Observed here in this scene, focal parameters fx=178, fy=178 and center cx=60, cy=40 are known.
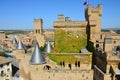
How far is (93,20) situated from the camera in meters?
31.8

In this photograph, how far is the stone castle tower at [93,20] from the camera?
31.2m

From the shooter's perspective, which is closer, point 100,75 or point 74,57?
point 100,75

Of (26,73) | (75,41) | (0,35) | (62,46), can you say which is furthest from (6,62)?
(0,35)

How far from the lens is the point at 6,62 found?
3241 centimetres

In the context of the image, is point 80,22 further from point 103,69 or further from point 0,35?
point 0,35

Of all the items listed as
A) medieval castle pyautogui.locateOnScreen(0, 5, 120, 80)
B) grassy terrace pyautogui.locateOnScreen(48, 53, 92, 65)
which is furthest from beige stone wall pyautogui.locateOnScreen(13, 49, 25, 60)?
grassy terrace pyautogui.locateOnScreen(48, 53, 92, 65)

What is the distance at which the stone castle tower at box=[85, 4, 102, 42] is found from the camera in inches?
1227

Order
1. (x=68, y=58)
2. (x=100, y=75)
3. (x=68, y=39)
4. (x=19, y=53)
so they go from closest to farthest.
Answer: (x=100, y=75), (x=68, y=58), (x=68, y=39), (x=19, y=53)

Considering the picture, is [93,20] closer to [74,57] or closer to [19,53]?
[74,57]

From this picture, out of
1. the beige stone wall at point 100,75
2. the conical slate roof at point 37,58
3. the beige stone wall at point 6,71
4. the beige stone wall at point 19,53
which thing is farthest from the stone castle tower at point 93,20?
the beige stone wall at point 6,71

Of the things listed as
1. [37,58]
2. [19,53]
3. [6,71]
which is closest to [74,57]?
[37,58]

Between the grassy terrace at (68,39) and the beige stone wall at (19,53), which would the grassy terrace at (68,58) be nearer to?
the grassy terrace at (68,39)

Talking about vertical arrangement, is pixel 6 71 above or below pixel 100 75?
below

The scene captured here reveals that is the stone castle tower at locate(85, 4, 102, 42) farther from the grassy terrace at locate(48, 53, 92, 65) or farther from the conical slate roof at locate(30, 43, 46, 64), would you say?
the conical slate roof at locate(30, 43, 46, 64)
